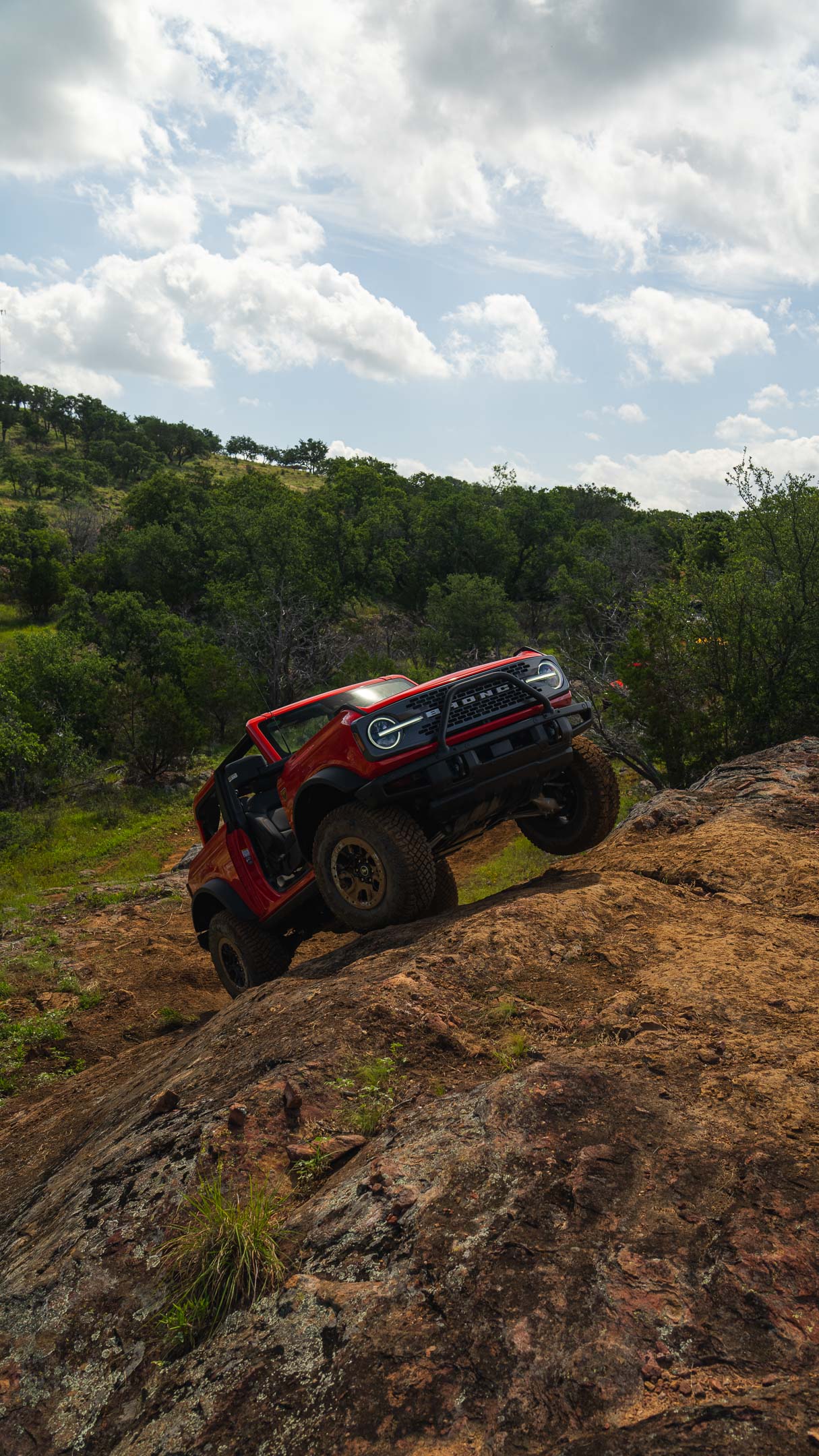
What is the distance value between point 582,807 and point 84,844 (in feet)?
52.4

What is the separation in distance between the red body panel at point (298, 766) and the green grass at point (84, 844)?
7.95m

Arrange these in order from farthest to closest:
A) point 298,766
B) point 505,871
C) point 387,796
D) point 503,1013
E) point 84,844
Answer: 1. point 84,844
2. point 505,871
3. point 298,766
4. point 387,796
5. point 503,1013

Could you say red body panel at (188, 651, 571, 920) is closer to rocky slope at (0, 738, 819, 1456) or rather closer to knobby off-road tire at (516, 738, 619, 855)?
knobby off-road tire at (516, 738, 619, 855)

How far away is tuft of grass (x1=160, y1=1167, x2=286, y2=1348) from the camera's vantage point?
2.67 m

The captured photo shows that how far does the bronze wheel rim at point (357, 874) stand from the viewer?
534cm

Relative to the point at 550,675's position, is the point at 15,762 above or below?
above

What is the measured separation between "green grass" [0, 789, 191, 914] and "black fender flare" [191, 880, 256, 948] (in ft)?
23.8

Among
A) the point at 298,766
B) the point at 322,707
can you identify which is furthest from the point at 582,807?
the point at 322,707

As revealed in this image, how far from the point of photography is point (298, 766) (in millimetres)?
5988

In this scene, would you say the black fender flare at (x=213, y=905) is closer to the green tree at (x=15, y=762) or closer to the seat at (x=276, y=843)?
the seat at (x=276, y=843)

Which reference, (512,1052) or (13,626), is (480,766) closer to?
(512,1052)

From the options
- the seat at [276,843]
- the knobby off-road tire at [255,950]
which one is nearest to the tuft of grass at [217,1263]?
the knobby off-road tire at [255,950]

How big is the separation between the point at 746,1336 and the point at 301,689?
101 feet

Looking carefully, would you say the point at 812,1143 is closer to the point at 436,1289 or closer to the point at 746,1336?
the point at 746,1336
